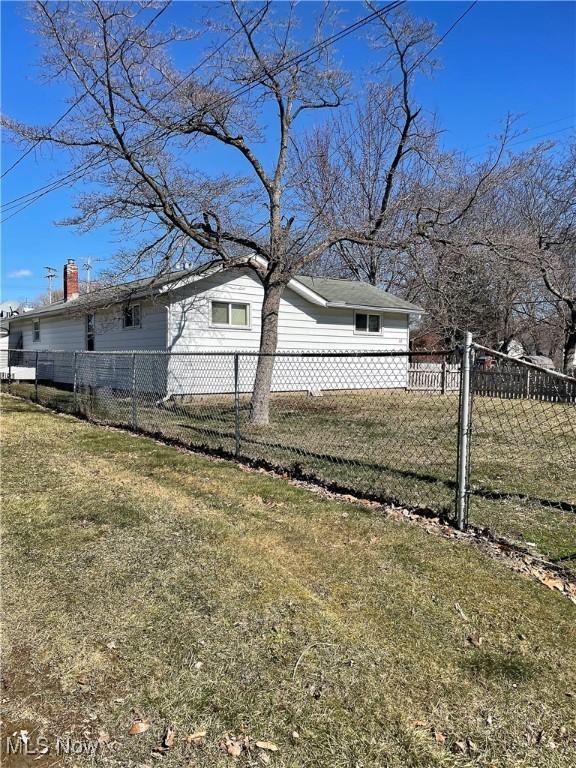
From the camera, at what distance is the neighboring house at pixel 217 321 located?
13.3 meters

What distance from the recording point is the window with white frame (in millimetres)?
14234

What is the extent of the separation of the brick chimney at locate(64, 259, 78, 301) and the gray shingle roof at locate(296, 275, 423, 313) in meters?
12.0

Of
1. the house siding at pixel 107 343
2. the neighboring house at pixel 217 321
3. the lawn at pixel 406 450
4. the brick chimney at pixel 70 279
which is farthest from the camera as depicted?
the brick chimney at pixel 70 279

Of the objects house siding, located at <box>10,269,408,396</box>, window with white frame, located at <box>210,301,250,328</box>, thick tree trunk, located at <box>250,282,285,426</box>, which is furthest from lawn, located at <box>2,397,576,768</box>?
window with white frame, located at <box>210,301,250,328</box>

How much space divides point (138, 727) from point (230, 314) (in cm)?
1295

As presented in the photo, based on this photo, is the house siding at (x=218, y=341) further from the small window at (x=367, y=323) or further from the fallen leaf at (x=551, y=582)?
the fallen leaf at (x=551, y=582)

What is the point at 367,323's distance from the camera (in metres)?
17.8

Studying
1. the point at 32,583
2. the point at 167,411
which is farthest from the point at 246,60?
the point at 32,583

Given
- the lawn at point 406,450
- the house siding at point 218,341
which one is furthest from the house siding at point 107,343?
the lawn at point 406,450

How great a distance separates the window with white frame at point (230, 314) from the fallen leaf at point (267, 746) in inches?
500

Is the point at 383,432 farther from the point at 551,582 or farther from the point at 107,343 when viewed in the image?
the point at 107,343

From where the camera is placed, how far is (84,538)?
3.96 meters

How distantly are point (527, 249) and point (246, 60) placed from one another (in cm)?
723

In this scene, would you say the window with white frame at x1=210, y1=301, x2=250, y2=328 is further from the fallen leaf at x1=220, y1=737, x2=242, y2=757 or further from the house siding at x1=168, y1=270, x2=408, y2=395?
the fallen leaf at x1=220, y1=737, x2=242, y2=757
